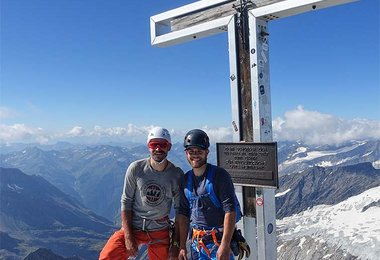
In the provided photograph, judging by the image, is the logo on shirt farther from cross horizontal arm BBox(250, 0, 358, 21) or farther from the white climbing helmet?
cross horizontal arm BBox(250, 0, 358, 21)

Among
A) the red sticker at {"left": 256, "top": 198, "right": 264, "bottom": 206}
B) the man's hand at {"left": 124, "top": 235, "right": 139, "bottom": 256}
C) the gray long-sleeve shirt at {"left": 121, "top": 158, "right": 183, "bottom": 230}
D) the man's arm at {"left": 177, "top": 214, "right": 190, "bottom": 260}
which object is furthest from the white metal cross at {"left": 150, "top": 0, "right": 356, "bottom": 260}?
the man's hand at {"left": 124, "top": 235, "right": 139, "bottom": 256}

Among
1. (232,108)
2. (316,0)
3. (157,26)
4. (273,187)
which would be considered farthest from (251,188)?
(157,26)

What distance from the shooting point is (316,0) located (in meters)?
7.18

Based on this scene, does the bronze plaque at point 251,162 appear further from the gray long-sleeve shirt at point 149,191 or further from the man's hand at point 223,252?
the man's hand at point 223,252

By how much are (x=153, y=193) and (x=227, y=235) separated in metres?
2.00

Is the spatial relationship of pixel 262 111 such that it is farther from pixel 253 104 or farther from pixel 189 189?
pixel 189 189

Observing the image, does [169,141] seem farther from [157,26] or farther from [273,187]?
[157,26]

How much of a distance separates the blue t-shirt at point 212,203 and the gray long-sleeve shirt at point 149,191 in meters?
0.75

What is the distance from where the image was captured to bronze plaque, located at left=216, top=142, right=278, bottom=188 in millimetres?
8086

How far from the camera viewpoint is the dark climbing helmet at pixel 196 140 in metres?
6.77

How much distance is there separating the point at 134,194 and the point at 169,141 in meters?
1.39

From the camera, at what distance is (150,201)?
768cm

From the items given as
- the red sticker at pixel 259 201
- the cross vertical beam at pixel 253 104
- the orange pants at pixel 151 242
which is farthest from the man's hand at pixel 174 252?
the red sticker at pixel 259 201

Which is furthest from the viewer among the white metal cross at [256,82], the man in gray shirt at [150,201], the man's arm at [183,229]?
the white metal cross at [256,82]
